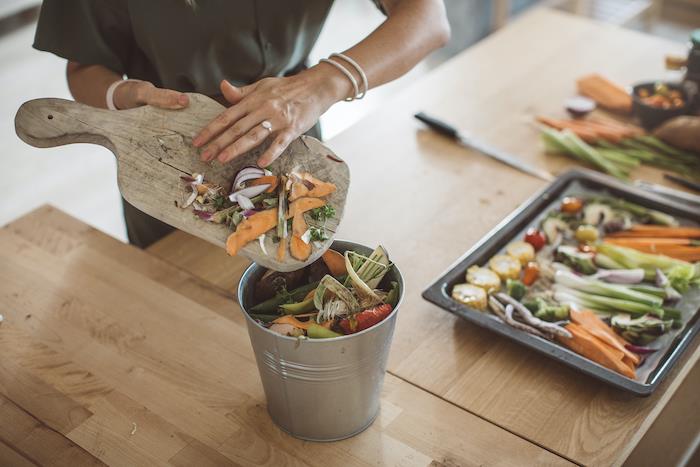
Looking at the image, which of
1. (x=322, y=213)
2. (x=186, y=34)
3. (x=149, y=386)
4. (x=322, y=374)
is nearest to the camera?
(x=322, y=374)

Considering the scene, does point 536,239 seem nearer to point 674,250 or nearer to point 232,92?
point 674,250

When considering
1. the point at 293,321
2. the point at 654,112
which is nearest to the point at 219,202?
the point at 293,321

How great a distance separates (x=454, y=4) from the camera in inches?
187

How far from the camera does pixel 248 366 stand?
1.41m

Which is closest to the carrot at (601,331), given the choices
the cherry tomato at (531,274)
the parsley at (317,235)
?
the cherry tomato at (531,274)

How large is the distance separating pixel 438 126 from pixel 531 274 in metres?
0.62

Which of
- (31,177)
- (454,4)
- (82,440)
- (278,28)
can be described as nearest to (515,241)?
A: (278,28)

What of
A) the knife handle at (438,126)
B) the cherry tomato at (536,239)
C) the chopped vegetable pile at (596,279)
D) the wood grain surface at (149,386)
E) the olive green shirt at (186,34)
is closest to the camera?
the wood grain surface at (149,386)

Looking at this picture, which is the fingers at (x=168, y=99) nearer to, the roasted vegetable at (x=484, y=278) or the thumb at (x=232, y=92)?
the thumb at (x=232, y=92)

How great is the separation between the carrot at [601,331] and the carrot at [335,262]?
0.49 metres

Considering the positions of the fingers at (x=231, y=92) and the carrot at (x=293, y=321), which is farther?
the fingers at (x=231, y=92)

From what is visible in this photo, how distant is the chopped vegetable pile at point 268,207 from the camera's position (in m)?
1.20

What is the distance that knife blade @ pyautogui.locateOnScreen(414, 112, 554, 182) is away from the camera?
1.96m

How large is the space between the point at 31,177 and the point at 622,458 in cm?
313
